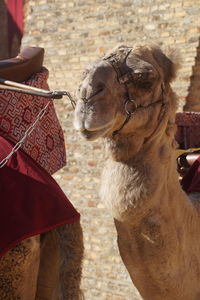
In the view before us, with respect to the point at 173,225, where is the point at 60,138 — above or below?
above

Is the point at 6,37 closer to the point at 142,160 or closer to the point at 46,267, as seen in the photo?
the point at 46,267

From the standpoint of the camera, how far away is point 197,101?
5.33m

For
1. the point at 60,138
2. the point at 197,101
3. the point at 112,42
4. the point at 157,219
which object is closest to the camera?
the point at 157,219

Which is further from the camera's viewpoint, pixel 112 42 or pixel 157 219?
pixel 112 42

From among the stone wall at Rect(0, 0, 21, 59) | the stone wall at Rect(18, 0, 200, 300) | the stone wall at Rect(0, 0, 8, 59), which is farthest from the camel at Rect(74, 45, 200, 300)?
the stone wall at Rect(0, 0, 8, 59)

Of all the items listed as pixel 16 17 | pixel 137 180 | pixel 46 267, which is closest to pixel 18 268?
pixel 46 267

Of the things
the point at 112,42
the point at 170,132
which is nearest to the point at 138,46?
the point at 170,132

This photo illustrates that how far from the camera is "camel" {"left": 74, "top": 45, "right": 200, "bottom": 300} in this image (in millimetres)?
2289

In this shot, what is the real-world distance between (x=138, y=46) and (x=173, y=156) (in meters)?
0.53

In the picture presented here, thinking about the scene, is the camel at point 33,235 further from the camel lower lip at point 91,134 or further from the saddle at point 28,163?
the camel lower lip at point 91,134

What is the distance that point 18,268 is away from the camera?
244 centimetres

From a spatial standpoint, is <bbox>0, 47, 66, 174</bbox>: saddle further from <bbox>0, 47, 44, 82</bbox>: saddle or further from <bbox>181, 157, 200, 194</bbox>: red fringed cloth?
<bbox>181, 157, 200, 194</bbox>: red fringed cloth

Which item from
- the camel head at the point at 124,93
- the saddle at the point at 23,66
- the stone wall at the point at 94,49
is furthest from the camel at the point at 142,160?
the stone wall at the point at 94,49

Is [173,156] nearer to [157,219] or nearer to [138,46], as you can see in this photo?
[157,219]
